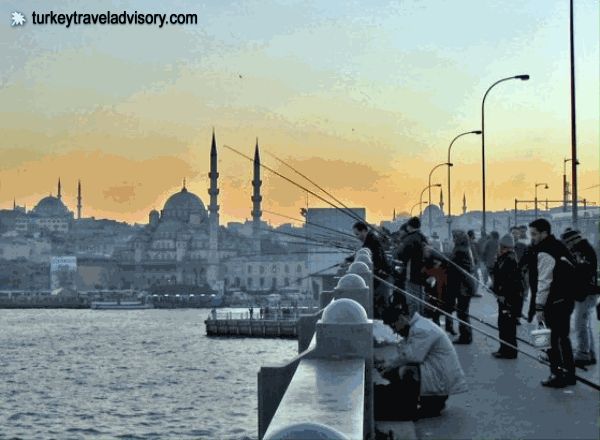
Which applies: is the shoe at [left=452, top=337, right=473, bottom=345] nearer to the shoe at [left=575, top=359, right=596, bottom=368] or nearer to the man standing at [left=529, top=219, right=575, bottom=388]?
the shoe at [left=575, top=359, right=596, bottom=368]

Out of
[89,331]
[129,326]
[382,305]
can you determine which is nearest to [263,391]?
[382,305]

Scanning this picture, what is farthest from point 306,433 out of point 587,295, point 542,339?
point 542,339

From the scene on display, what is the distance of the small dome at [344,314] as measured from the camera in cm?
569

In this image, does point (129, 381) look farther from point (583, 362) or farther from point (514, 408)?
point (514, 408)

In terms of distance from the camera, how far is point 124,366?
2283 inches

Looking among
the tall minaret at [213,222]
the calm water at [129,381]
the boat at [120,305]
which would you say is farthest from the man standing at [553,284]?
the tall minaret at [213,222]

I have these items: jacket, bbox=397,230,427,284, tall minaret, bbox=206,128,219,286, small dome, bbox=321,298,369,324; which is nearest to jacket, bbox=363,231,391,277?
jacket, bbox=397,230,427,284

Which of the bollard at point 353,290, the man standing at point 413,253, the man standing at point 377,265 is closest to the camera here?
the bollard at point 353,290

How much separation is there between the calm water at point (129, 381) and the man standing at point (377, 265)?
14.7 meters

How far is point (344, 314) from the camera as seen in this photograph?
5.71 m

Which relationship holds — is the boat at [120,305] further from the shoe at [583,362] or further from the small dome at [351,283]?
the small dome at [351,283]

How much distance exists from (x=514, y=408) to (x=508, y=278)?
299 centimetres

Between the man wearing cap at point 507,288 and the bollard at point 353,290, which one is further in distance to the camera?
the man wearing cap at point 507,288

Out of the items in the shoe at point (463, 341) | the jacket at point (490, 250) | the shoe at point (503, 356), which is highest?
the jacket at point (490, 250)
